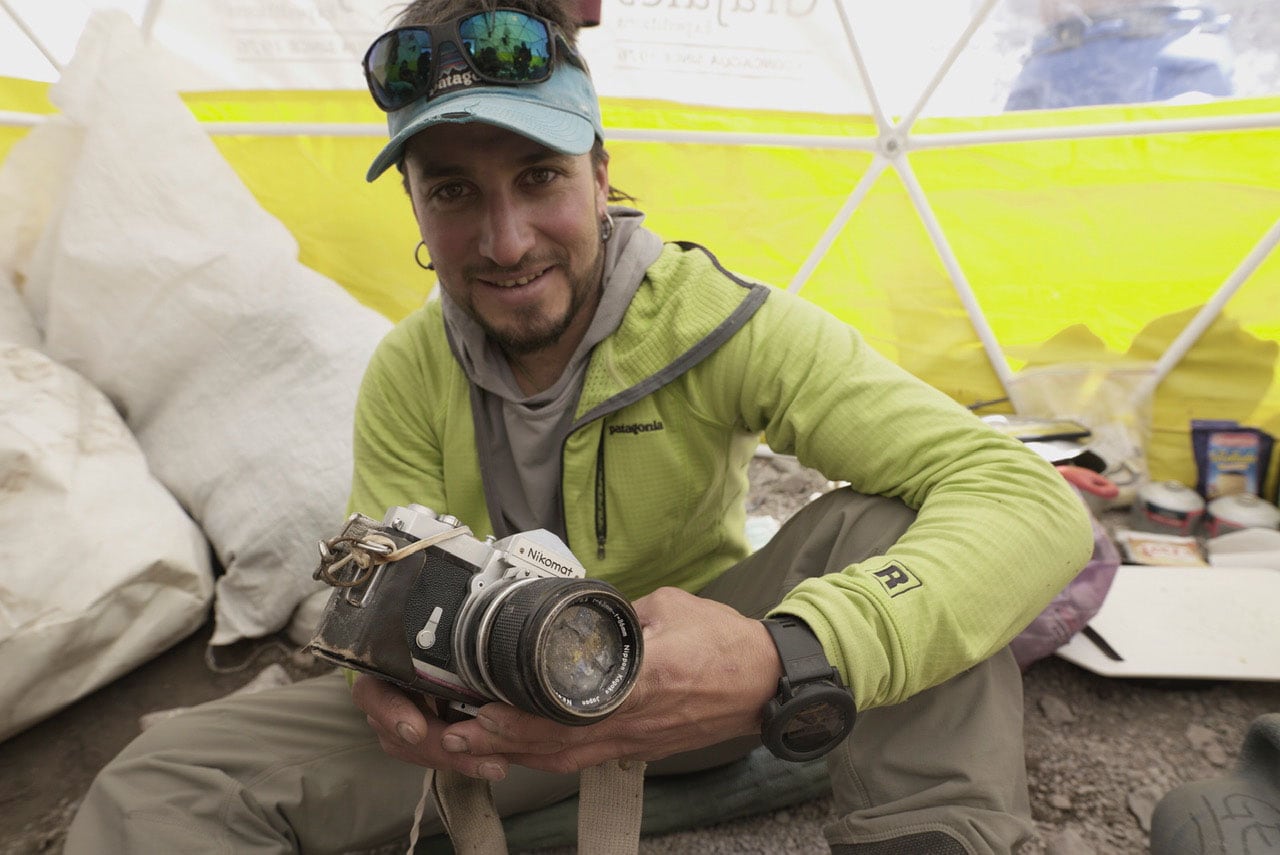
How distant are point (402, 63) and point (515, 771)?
1.24 metres

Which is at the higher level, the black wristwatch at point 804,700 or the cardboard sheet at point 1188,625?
the black wristwatch at point 804,700

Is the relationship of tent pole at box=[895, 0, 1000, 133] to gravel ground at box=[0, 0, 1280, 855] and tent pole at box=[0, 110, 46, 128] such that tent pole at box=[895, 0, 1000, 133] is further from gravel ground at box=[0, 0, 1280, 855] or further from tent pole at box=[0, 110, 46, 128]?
tent pole at box=[0, 110, 46, 128]

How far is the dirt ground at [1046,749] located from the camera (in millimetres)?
1679

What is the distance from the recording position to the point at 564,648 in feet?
2.89

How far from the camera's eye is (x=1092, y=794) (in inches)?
69.7

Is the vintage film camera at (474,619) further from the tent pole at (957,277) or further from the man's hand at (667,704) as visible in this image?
the tent pole at (957,277)

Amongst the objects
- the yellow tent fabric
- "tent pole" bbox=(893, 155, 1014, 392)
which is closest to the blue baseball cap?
the yellow tent fabric

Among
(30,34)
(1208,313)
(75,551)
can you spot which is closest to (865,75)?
(1208,313)

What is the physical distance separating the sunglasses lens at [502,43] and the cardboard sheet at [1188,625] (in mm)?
1790

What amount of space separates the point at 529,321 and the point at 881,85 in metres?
1.92

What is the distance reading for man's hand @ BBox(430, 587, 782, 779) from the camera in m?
1.03

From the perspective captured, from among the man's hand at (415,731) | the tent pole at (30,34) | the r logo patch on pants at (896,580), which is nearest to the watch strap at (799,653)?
the r logo patch on pants at (896,580)

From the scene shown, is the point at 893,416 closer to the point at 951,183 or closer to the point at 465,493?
the point at 465,493

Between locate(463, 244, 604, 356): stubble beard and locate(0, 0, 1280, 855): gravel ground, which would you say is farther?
locate(0, 0, 1280, 855): gravel ground
